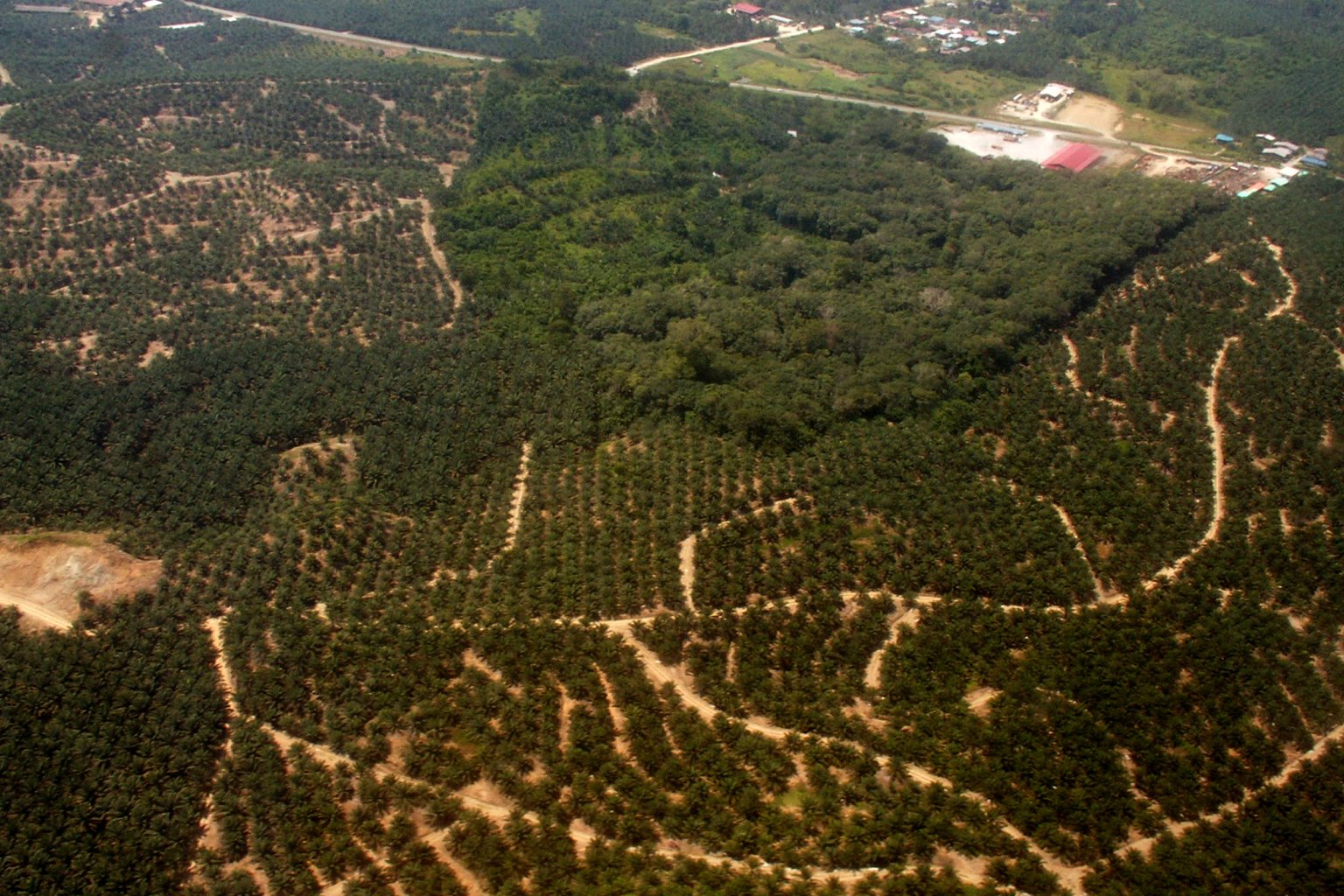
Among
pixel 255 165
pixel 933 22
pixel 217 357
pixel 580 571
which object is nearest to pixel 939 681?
pixel 580 571

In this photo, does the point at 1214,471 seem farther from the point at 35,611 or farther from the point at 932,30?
the point at 932,30

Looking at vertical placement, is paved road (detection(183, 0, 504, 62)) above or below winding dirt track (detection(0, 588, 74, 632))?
above

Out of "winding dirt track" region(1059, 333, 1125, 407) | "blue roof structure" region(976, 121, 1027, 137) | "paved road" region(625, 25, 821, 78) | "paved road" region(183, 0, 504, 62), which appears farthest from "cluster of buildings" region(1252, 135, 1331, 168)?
"paved road" region(183, 0, 504, 62)

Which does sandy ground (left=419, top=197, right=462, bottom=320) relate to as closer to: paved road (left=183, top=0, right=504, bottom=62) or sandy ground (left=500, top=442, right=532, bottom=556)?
sandy ground (left=500, top=442, right=532, bottom=556)

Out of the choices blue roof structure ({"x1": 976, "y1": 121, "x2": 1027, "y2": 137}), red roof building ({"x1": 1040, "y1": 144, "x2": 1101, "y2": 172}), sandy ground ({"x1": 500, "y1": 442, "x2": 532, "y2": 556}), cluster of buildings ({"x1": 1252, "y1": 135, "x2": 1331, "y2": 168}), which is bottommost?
sandy ground ({"x1": 500, "y1": 442, "x2": 532, "y2": 556})

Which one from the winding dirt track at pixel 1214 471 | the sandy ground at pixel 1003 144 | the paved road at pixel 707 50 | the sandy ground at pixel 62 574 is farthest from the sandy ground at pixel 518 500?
the paved road at pixel 707 50

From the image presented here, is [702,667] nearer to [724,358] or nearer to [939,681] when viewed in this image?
[939,681]

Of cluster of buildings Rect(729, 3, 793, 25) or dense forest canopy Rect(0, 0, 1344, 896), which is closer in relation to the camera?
dense forest canopy Rect(0, 0, 1344, 896)
